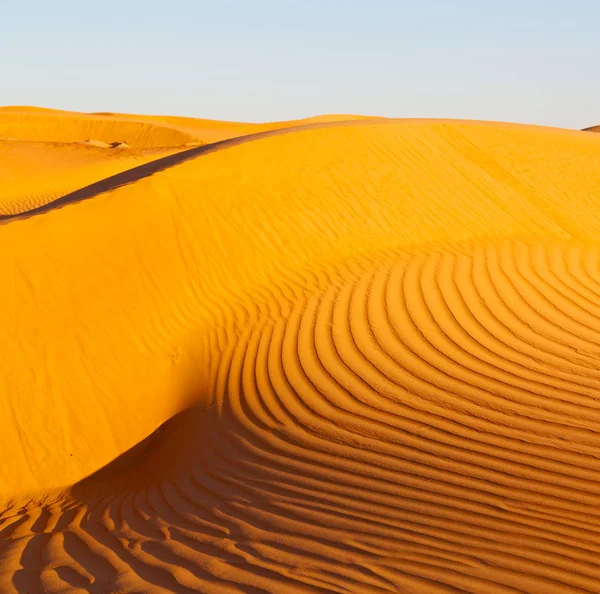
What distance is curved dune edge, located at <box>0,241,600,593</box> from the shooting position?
3777 millimetres

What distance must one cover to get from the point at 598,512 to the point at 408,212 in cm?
654

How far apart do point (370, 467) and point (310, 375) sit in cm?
154

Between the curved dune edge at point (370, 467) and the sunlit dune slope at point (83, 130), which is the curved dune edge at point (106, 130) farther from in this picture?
the curved dune edge at point (370, 467)

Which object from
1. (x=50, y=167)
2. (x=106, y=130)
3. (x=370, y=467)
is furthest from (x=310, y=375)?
(x=106, y=130)

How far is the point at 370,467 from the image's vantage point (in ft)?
15.7

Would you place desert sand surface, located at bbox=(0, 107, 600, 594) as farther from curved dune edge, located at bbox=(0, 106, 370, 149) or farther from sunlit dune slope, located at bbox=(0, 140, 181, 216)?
curved dune edge, located at bbox=(0, 106, 370, 149)

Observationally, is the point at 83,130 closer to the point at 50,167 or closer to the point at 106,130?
the point at 106,130

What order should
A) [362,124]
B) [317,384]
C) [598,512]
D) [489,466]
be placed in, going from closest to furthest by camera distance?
[598,512], [489,466], [317,384], [362,124]

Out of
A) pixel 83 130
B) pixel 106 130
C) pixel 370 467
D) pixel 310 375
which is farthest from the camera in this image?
pixel 83 130

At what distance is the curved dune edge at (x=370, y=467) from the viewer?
12.4 ft

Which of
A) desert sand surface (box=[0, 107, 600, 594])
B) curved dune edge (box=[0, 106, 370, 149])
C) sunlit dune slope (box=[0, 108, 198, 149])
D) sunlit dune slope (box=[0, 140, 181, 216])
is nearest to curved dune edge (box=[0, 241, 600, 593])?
desert sand surface (box=[0, 107, 600, 594])

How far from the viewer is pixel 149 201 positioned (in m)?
9.65

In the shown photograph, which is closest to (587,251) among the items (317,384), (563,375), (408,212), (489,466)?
(408,212)

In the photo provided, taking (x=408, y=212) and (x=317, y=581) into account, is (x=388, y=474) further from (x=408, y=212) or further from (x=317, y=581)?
(x=408, y=212)
